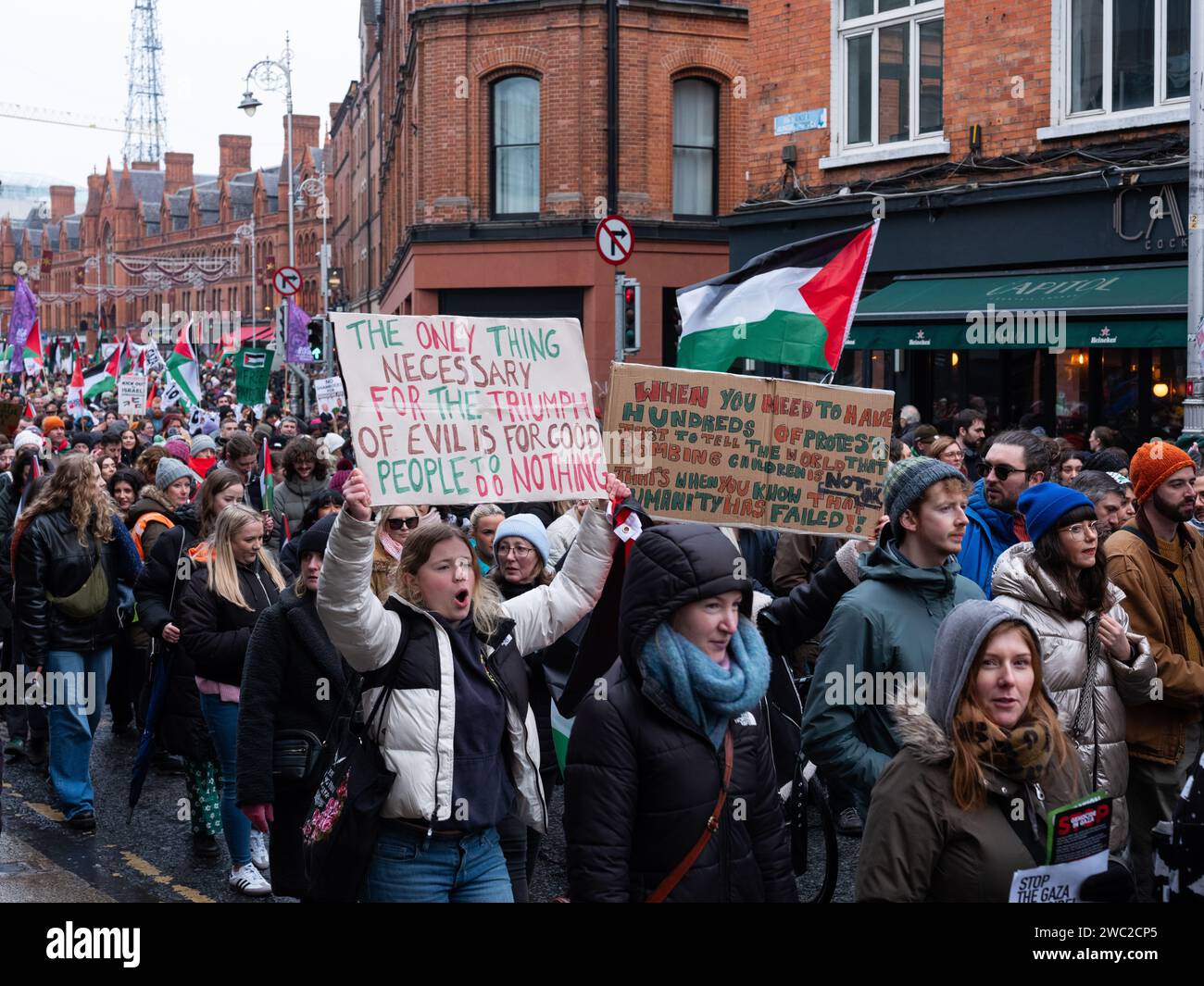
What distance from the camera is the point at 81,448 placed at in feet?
48.1

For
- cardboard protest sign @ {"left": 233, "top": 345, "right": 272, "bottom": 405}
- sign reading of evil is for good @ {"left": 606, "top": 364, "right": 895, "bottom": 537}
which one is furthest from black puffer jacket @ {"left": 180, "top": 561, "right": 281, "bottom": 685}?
cardboard protest sign @ {"left": 233, "top": 345, "right": 272, "bottom": 405}

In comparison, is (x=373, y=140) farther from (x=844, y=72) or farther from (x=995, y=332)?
(x=995, y=332)

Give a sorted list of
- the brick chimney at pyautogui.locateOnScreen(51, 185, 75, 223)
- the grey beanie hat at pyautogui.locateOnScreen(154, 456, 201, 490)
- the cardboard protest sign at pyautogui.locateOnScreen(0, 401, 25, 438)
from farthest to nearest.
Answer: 1. the brick chimney at pyautogui.locateOnScreen(51, 185, 75, 223)
2. the cardboard protest sign at pyautogui.locateOnScreen(0, 401, 25, 438)
3. the grey beanie hat at pyautogui.locateOnScreen(154, 456, 201, 490)

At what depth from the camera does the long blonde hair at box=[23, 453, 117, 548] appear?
8453 millimetres

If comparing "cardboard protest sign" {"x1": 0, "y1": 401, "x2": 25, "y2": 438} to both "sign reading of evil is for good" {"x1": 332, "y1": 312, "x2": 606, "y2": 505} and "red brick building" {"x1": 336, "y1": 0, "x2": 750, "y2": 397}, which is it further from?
"red brick building" {"x1": 336, "y1": 0, "x2": 750, "y2": 397}

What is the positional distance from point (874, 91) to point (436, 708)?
1469cm

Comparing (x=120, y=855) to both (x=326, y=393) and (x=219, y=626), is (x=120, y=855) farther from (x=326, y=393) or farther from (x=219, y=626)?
(x=326, y=393)

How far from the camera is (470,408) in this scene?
5.14m

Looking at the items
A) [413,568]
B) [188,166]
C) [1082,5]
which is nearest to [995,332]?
[1082,5]

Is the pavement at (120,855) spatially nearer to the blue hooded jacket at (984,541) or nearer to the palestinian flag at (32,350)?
the blue hooded jacket at (984,541)

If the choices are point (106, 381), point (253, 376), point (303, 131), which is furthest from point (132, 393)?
point (303, 131)

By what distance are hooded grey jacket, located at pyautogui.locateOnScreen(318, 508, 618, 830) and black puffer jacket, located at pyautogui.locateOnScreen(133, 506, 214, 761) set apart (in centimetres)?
317

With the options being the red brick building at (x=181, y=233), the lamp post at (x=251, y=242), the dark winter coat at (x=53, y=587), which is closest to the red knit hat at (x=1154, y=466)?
the dark winter coat at (x=53, y=587)

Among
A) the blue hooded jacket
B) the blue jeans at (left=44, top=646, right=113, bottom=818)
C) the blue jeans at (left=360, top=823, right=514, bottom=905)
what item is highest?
the blue hooded jacket
